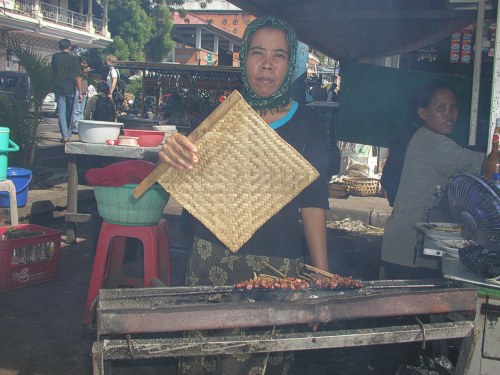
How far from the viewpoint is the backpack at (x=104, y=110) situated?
8906 millimetres

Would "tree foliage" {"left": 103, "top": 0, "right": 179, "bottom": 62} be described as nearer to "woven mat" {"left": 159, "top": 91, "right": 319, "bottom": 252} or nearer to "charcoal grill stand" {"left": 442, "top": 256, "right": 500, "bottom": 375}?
"woven mat" {"left": 159, "top": 91, "right": 319, "bottom": 252}

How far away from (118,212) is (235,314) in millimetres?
2241

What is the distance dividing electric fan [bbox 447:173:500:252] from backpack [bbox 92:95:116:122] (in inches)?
288

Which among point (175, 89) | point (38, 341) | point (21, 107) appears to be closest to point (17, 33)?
point (175, 89)

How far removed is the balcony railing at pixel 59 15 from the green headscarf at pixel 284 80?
29.9 metres

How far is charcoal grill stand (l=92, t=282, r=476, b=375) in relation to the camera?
5.11 feet

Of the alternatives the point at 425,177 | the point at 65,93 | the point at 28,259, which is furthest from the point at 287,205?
the point at 65,93

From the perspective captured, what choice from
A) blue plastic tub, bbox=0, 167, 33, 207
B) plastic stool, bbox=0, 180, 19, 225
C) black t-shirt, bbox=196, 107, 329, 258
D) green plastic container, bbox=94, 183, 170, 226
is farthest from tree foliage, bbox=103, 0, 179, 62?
black t-shirt, bbox=196, 107, 329, 258

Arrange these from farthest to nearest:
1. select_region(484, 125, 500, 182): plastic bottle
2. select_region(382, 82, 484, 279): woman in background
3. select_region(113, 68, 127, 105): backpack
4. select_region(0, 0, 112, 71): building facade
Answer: select_region(0, 0, 112, 71): building facade
select_region(113, 68, 127, 105): backpack
select_region(382, 82, 484, 279): woman in background
select_region(484, 125, 500, 182): plastic bottle

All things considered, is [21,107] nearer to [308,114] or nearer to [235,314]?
[308,114]

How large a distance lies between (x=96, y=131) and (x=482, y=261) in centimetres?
372

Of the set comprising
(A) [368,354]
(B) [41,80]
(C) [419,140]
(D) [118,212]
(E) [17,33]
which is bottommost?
(A) [368,354]

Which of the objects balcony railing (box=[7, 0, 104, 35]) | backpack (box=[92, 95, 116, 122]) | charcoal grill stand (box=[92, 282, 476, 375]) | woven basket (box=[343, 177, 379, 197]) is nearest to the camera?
charcoal grill stand (box=[92, 282, 476, 375])

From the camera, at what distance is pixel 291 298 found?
1.90 m
